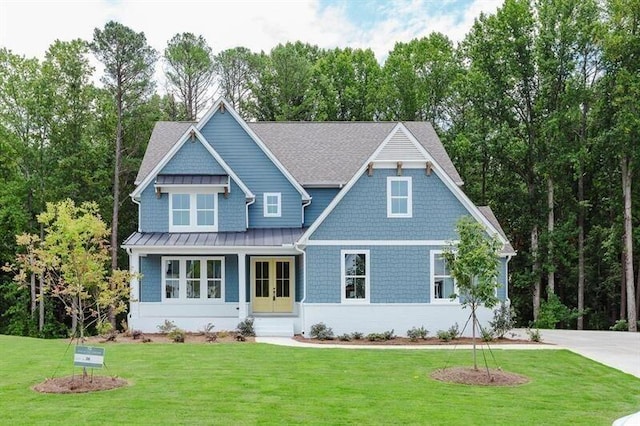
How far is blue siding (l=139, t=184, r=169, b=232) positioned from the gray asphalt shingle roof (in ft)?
4.09

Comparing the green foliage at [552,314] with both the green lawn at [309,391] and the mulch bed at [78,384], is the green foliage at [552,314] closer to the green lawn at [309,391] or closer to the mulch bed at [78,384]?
the green lawn at [309,391]

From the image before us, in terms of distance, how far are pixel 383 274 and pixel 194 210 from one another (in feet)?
26.2

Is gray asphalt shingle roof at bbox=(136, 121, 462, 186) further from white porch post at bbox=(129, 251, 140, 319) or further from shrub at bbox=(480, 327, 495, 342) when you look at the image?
shrub at bbox=(480, 327, 495, 342)

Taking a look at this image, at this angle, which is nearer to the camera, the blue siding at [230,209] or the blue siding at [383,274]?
the blue siding at [383,274]

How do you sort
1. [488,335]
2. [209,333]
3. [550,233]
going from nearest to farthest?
[488,335] < [209,333] < [550,233]

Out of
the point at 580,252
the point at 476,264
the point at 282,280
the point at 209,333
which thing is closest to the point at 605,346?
the point at 476,264

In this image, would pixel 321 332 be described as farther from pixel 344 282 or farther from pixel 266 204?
pixel 266 204

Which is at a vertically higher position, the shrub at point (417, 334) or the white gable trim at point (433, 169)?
the white gable trim at point (433, 169)

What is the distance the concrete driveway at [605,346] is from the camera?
17.4m

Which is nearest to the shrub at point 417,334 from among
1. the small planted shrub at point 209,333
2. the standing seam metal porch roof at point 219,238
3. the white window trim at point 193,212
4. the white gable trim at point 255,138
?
the standing seam metal porch roof at point 219,238

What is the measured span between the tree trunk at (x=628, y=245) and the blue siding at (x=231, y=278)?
18018 mm

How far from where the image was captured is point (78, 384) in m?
12.9

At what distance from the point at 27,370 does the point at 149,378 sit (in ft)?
10.7

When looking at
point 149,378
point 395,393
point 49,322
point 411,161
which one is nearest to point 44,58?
point 49,322
